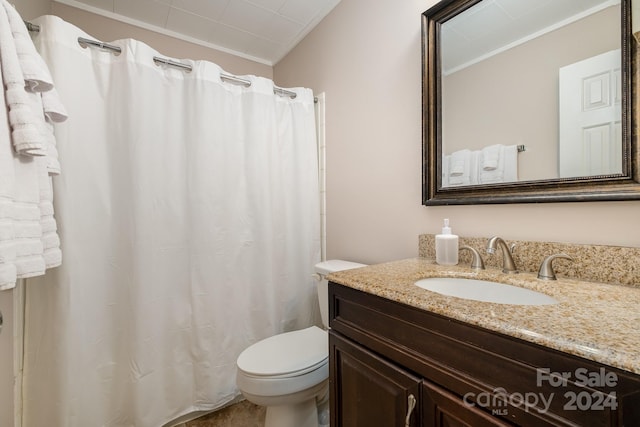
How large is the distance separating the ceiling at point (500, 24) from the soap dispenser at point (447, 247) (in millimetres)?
686

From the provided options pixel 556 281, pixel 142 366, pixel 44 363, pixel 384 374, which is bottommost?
pixel 142 366

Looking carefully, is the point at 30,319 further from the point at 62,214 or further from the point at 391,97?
the point at 391,97

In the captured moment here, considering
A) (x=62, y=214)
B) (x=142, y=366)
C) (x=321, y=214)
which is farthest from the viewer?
(x=321, y=214)

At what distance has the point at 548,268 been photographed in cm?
86

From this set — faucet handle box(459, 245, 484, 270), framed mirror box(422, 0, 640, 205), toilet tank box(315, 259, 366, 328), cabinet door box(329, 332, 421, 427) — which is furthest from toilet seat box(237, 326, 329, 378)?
framed mirror box(422, 0, 640, 205)

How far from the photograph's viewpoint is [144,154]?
139cm

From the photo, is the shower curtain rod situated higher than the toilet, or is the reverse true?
the shower curtain rod

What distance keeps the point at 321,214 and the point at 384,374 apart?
4.10 ft

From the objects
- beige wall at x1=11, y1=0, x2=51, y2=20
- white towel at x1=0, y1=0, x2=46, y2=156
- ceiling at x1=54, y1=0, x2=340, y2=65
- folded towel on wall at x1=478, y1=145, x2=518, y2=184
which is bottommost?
folded towel on wall at x1=478, y1=145, x2=518, y2=184

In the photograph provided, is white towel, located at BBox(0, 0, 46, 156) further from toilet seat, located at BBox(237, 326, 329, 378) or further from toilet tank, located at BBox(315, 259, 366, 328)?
toilet tank, located at BBox(315, 259, 366, 328)

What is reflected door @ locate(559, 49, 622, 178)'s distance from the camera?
799 mm

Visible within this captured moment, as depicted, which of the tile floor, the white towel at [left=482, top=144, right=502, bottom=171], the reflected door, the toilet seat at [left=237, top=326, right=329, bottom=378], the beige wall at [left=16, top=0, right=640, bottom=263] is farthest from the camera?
the tile floor

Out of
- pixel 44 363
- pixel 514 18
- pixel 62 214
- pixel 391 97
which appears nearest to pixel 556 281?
pixel 514 18

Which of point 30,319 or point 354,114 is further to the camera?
point 354,114
